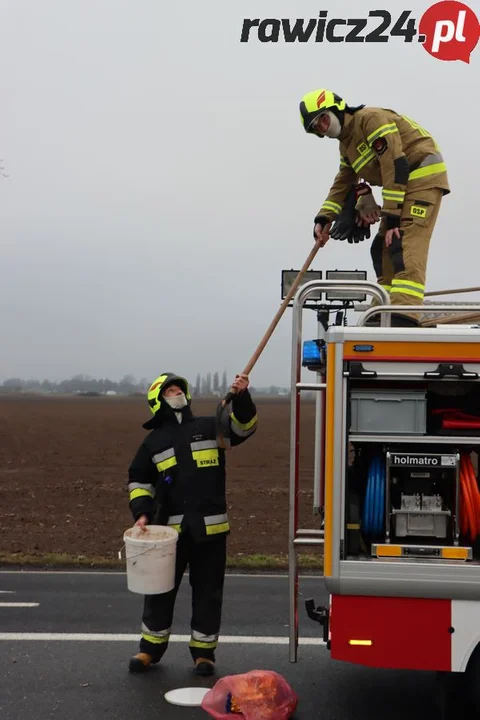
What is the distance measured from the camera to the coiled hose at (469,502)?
3.73 metres

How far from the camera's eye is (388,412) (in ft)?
12.3

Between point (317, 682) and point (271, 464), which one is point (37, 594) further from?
point (271, 464)

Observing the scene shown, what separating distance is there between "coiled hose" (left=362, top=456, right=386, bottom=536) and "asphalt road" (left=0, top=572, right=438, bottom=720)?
4.20 feet

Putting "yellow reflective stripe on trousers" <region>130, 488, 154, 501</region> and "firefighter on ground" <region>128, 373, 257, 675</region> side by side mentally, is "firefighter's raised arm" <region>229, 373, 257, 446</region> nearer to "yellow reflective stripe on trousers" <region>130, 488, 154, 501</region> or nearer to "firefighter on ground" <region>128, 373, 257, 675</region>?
"firefighter on ground" <region>128, 373, 257, 675</region>

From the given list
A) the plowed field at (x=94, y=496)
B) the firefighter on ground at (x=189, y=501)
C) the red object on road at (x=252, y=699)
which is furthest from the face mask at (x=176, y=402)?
the plowed field at (x=94, y=496)

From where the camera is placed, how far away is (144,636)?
5.05 meters

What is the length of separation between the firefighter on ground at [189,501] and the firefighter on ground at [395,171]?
130 cm

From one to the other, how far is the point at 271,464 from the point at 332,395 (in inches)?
737

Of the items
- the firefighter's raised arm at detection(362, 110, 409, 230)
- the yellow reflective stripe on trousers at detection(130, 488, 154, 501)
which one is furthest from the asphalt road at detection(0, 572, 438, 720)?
the firefighter's raised arm at detection(362, 110, 409, 230)

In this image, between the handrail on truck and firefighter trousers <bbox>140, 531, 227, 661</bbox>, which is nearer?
the handrail on truck

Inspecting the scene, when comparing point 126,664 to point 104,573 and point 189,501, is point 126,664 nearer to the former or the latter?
point 189,501

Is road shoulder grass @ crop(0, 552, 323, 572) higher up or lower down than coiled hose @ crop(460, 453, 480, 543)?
lower down

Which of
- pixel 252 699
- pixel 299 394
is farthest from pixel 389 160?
pixel 252 699

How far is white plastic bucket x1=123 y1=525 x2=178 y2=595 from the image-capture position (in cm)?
473
